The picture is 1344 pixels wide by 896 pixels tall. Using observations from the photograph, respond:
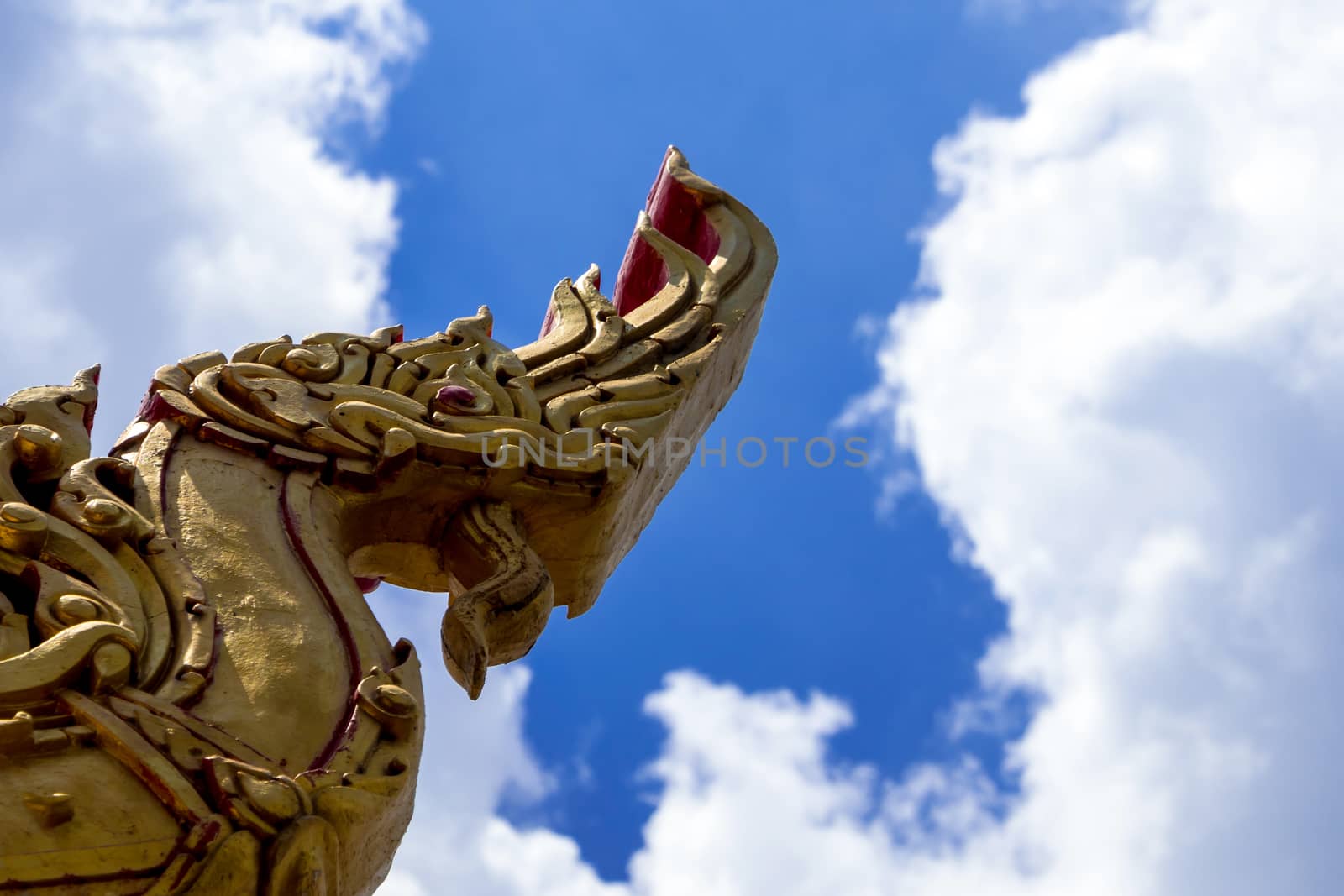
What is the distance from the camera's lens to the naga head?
12.6 feet

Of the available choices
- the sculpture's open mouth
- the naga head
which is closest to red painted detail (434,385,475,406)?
the naga head

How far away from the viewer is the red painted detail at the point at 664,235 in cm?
516

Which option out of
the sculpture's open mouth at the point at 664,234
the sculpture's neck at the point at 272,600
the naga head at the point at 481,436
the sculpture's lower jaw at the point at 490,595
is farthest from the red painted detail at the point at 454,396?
the sculpture's open mouth at the point at 664,234

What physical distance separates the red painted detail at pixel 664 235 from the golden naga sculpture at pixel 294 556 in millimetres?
186

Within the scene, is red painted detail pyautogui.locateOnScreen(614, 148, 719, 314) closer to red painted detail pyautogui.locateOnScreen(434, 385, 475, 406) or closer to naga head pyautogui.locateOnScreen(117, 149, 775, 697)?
naga head pyautogui.locateOnScreen(117, 149, 775, 697)

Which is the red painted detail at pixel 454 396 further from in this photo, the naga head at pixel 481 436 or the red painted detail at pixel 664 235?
the red painted detail at pixel 664 235

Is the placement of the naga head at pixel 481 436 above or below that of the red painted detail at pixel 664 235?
below

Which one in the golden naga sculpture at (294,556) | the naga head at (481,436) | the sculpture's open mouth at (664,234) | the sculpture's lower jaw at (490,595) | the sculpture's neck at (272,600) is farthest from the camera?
the sculpture's open mouth at (664,234)

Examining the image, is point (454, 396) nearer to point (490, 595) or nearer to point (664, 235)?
point (490, 595)

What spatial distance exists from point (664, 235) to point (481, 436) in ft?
4.89

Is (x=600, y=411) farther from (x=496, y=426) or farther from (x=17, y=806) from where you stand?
(x=17, y=806)

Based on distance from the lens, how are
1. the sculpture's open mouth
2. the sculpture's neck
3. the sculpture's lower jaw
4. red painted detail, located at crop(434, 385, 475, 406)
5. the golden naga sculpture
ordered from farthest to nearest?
1. the sculpture's open mouth
2. red painted detail, located at crop(434, 385, 475, 406)
3. the sculpture's lower jaw
4. the sculpture's neck
5. the golden naga sculpture

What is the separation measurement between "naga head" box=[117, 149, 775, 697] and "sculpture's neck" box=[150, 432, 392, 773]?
9 centimetres

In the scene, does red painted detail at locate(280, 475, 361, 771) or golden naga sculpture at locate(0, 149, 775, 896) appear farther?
red painted detail at locate(280, 475, 361, 771)
